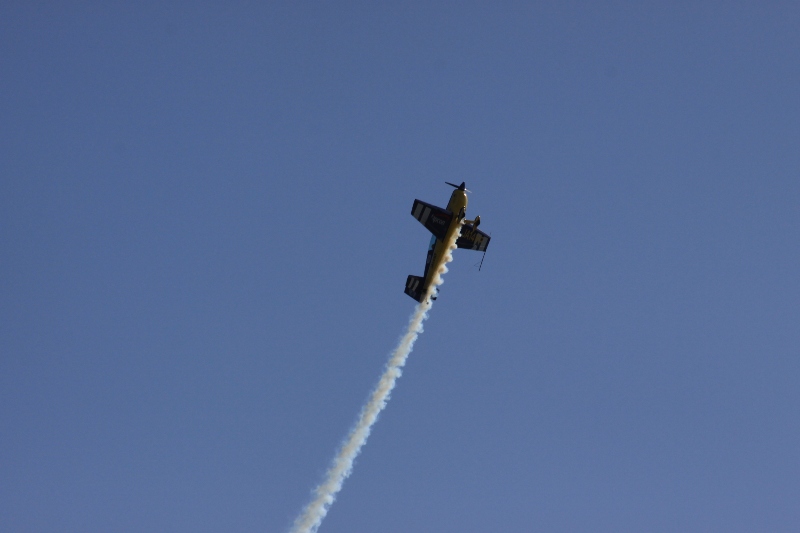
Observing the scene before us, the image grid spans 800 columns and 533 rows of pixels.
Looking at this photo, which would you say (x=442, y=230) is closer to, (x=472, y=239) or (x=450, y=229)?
(x=450, y=229)

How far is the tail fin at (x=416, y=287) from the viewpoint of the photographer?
85875 millimetres

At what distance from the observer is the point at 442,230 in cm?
8256

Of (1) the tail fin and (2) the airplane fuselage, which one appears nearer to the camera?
(2) the airplane fuselage

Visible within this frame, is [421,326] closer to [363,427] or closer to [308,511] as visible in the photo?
[363,427]

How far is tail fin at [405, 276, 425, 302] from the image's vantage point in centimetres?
8588

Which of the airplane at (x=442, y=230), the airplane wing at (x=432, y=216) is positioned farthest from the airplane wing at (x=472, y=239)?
the airplane wing at (x=432, y=216)

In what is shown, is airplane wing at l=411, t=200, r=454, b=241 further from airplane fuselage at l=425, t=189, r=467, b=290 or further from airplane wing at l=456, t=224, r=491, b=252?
airplane wing at l=456, t=224, r=491, b=252

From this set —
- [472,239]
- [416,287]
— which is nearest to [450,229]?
[472,239]

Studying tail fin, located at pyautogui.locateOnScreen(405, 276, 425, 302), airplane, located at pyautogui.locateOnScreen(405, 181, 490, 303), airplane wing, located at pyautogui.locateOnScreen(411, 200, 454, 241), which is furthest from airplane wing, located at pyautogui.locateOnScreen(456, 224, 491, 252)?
tail fin, located at pyautogui.locateOnScreen(405, 276, 425, 302)

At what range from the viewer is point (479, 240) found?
8556cm

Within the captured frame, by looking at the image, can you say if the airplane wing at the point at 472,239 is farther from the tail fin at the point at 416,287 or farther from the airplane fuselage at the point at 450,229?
the tail fin at the point at 416,287

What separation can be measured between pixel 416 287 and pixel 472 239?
5723 millimetres

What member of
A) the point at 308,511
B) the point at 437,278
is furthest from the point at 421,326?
Answer: the point at 308,511

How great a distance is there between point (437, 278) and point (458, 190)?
7.68m
